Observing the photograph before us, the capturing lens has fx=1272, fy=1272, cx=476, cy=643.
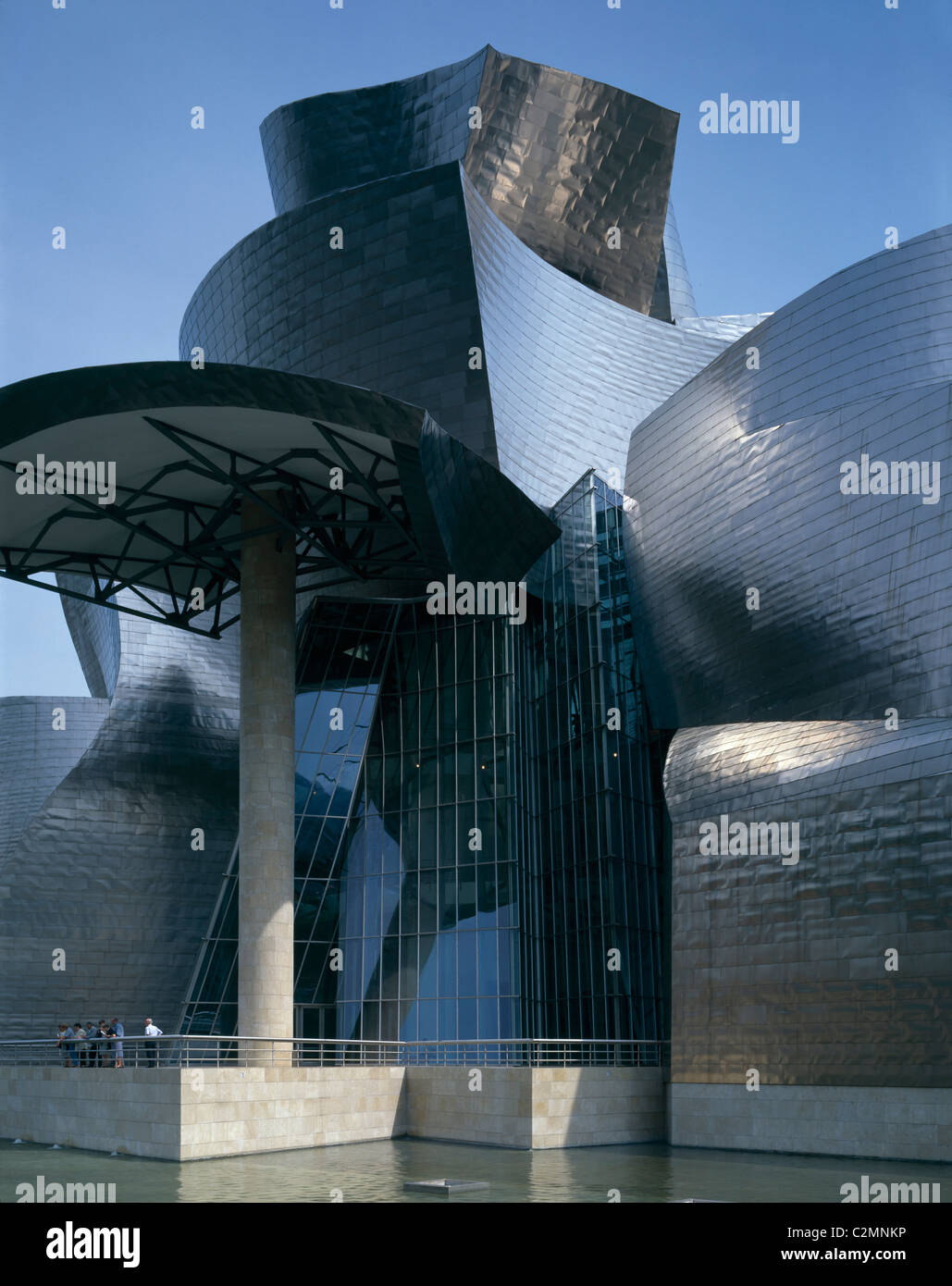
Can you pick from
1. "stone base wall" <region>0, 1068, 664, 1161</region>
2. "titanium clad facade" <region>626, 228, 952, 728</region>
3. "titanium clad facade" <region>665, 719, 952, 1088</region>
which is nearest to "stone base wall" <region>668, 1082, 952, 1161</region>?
"titanium clad facade" <region>665, 719, 952, 1088</region>

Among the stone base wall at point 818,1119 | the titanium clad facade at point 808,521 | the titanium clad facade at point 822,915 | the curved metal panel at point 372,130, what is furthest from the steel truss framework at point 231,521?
the curved metal panel at point 372,130

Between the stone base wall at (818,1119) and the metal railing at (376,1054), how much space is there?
180 centimetres

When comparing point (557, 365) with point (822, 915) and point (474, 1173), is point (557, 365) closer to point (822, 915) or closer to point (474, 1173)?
point (822, 915)

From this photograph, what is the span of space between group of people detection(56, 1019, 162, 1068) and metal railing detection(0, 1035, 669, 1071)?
1.7 inches

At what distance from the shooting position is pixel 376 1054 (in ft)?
95.8

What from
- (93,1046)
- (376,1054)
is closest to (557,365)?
(376,1054)

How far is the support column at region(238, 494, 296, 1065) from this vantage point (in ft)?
76.1

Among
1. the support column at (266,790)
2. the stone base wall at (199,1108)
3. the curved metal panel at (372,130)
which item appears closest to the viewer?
the stone base wall at (199,1108)

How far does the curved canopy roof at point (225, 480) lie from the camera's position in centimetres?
1995

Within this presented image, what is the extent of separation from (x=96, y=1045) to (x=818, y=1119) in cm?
1274

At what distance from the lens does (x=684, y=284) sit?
50.0 m

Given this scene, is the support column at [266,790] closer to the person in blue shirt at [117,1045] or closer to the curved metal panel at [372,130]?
the person in blue shirt at [117,1045]
